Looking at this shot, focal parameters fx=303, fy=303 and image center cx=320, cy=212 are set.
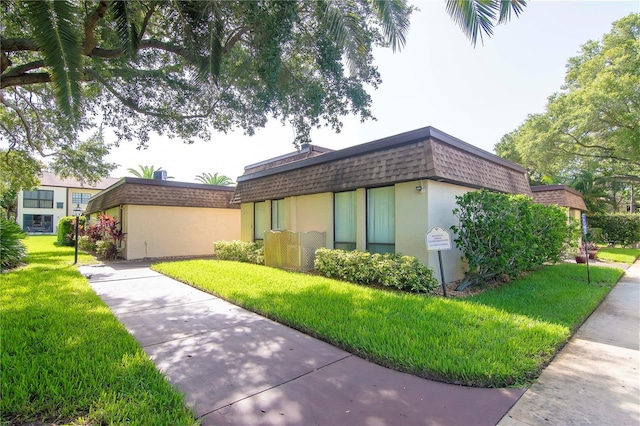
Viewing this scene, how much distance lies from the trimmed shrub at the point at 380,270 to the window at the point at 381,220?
64cm

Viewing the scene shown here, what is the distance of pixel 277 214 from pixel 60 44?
828cm

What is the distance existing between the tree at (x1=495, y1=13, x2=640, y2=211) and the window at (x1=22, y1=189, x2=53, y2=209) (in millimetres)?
52312

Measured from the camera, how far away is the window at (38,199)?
38.3 m

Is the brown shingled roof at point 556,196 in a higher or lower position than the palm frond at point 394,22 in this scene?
lower

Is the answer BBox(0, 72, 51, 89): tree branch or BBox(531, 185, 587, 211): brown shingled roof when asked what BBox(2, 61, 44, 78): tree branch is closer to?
BBox(0, 72, 51, 89): tree branch

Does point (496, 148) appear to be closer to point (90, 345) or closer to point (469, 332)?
point (469, 332)

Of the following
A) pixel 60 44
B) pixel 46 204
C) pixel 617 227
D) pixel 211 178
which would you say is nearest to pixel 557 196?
pixel 617 227

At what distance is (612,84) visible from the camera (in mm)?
14750

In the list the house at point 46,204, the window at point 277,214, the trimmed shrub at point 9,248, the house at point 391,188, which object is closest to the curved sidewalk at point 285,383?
the house at point 391,188

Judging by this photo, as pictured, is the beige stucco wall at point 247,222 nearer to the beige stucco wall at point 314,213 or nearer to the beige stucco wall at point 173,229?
the beige stucco wall at point 314,213

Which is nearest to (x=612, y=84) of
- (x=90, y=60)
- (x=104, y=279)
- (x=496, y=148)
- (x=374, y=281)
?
(x=496, y=148)

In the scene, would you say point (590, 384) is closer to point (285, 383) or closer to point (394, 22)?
point (285, 383)

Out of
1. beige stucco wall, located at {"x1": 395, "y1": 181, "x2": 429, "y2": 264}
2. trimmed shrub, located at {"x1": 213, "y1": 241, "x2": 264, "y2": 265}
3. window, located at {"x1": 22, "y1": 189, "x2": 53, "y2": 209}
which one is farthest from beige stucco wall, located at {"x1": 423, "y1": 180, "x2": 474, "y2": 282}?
window, located at {"x1": 22, "y1": 189, "x2": 53, "y2": 209}

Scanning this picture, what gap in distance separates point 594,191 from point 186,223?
88.6 feet
